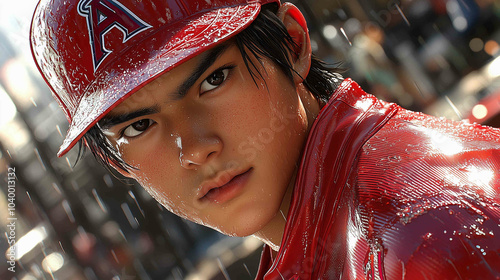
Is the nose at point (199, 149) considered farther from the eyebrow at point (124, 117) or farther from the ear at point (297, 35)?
the ear at point (297, 35)

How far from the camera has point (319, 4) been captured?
8.80 metres

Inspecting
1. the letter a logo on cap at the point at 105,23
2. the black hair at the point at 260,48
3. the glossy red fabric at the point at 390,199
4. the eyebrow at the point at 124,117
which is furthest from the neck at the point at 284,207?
the letter a logo on cap at the point at 105,23

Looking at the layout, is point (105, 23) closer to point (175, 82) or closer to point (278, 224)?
point (175, 82)

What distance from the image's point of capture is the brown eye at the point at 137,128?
154cm

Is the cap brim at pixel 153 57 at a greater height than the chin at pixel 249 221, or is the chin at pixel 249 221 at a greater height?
the cap brim at pixel 153 57

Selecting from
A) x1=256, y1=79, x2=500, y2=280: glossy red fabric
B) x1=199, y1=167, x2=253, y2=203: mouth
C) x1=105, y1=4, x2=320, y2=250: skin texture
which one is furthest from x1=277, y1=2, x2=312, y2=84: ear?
x1=199, y1=167, x2=253, y2=203: mouth

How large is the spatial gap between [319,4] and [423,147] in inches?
323

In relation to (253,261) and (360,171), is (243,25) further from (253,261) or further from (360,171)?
(253,261)

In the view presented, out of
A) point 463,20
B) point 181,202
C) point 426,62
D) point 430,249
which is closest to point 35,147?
point 181,202

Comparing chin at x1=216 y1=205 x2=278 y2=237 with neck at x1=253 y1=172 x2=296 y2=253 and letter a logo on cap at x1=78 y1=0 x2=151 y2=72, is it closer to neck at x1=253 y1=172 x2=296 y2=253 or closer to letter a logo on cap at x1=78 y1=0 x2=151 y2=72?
neck at x1=253 y1=172 x2=296 y2=253

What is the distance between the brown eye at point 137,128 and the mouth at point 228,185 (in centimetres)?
30

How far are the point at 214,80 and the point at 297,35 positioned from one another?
527 millimetres

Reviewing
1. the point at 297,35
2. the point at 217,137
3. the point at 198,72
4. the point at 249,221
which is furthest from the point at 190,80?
the point at 297,35

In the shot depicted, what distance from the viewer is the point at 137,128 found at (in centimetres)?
155
